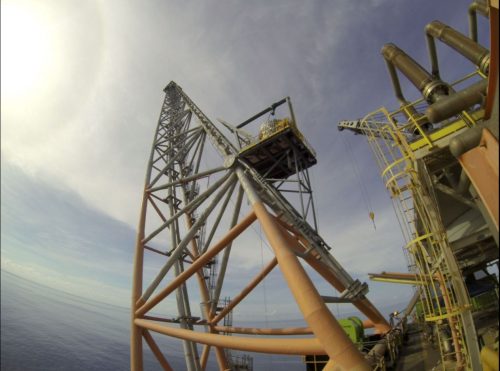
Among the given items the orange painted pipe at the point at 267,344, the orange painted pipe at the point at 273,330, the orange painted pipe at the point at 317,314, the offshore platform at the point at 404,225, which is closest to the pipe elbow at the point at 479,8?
the offshore platform at the point at 404,225

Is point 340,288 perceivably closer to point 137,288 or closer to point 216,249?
point 216,249

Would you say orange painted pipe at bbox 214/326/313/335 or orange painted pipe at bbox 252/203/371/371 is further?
orange painted pipe at bbox 214/326/313/335

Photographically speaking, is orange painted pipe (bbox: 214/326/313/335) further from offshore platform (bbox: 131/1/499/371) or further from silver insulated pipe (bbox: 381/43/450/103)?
silver insulated pipe (bbox: 381/43/450/103)

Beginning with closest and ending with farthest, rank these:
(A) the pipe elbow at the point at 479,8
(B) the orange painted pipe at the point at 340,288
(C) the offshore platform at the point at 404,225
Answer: (C) the offshore platform at the point at 404,225, (B) the orange painted pipe at the point at 340,288, (A) the pipe elbow at the point at 479,8

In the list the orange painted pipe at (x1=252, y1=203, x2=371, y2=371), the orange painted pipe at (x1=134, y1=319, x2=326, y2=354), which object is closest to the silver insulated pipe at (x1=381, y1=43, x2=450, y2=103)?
the orange painted pipe at (x1=252, y1=203, x2=371, y2=371)

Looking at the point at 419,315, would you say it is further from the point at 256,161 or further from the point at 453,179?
the point at 256,161

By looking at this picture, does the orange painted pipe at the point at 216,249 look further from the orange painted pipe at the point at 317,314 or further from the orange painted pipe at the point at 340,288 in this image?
the orange painted pipe at the point at 340,288

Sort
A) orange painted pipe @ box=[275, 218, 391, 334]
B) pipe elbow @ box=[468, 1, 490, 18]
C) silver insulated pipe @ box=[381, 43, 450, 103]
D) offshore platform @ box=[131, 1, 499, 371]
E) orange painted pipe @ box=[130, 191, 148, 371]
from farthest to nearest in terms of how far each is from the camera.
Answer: orange painted pipe @ box=[130, 191, 148, 371] → pipe elbow @ box=[468, 1, 490, 18] → orange painted pipe @ box=[275, 218, 391, 334] → silver insulated pipe @ box=[381, 43, 450, 103] → offshore platform @ box=[131, 1, 499, 371]

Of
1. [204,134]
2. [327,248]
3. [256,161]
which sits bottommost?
[327,248]

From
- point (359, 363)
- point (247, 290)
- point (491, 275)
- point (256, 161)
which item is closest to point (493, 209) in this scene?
point (359, 363)

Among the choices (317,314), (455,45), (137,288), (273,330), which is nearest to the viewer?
(317,314)

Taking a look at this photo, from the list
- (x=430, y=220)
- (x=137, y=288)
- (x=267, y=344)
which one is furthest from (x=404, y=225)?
(x=137, y=288)
